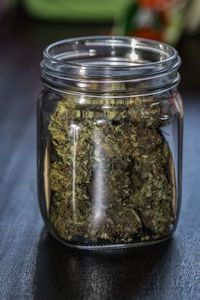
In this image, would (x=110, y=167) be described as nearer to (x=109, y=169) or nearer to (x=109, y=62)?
(x=109, y=169)

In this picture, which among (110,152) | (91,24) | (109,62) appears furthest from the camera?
(91,24)

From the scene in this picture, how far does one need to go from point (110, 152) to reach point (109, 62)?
0.14m

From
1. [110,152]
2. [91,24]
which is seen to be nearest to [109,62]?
[110,152]

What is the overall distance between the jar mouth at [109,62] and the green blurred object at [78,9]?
0.92 meters

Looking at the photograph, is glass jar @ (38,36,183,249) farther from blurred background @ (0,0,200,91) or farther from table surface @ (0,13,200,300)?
blurred background @ (0,0,200,91)

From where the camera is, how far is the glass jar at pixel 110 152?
65cm

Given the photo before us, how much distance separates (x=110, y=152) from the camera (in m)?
0.65

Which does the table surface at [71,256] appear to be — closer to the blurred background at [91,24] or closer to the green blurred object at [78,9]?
the blurred background at [91,24]

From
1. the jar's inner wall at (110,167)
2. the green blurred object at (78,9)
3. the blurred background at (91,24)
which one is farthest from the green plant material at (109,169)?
the green blurred object at (78,9)

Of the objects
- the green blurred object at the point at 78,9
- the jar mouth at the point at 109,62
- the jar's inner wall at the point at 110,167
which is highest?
the jar mouth at the point at 109,62

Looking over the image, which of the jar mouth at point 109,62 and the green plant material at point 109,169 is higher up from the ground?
the jar mouth at point 109,62

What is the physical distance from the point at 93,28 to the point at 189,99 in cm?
52

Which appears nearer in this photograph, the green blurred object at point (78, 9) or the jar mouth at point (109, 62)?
the jar mouth at point (109, 62)

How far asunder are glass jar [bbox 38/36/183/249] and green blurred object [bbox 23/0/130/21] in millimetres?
989
